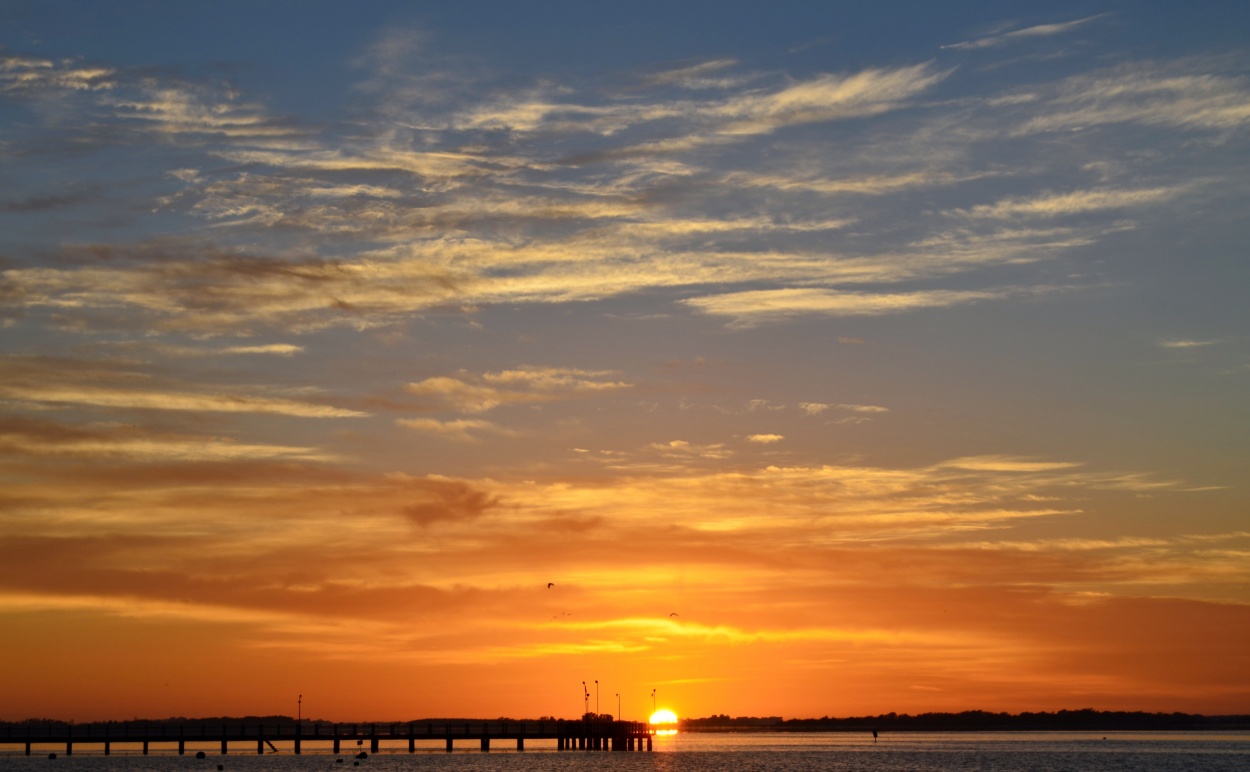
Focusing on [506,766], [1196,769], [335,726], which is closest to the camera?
[506,766]

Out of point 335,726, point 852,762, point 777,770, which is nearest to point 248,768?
point 335,726

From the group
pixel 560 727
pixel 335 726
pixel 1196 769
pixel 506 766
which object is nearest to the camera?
pixel 506 766

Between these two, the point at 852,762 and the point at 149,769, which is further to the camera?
the point at 852,762

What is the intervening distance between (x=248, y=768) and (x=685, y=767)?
173ft

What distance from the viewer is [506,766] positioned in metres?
140

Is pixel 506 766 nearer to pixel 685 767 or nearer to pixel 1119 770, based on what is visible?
pixel 685 767

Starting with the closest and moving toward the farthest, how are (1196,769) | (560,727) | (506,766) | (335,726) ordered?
(506,766) → (1196,769) → (560,727) → (335,726)

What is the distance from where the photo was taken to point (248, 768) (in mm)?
150375

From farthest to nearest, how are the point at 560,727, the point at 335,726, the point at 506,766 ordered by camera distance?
the point at 335,726
the point at 560,727
the point at 506,766

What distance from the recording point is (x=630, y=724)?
172 m

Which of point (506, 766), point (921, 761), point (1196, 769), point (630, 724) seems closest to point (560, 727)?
point (630, 724)

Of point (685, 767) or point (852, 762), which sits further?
point (852, 762)

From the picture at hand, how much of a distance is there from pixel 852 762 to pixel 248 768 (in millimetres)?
79457

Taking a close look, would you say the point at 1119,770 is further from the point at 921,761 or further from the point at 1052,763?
the point at 921,761
